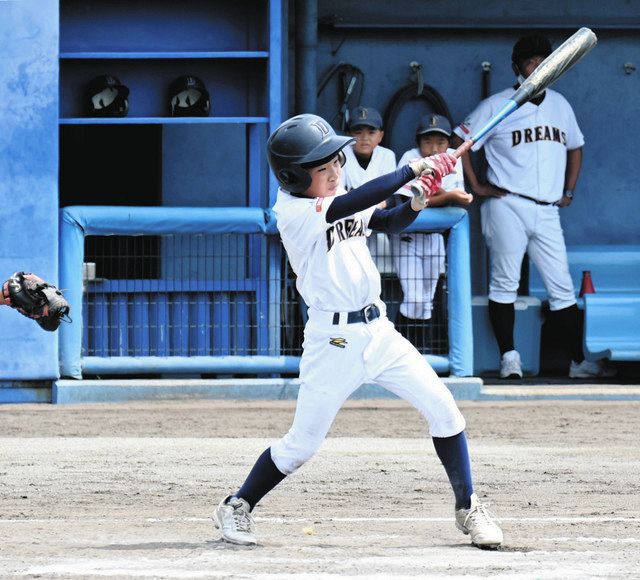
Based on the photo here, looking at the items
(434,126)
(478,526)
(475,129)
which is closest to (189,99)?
(434,126)

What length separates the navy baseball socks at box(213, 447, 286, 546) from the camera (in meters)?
5.38

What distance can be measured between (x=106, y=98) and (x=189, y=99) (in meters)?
0.56

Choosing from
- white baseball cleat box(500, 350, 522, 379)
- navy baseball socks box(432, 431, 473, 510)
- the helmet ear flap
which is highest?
the helmet ear flap

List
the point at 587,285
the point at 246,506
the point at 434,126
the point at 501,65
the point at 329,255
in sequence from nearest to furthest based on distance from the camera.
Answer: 1. the point at 329,255
2. the point at 246,506
3. the point at 434,126
4. the point at 587,285
5. the point at 501,65

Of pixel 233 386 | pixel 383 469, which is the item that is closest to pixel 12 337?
pixel 233 386

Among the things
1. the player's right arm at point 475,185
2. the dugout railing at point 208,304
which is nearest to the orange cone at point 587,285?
the player's right arm at point 475,185

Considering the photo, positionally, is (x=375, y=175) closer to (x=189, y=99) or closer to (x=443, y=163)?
(x=189, y=99)

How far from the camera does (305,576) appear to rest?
15.3 feet

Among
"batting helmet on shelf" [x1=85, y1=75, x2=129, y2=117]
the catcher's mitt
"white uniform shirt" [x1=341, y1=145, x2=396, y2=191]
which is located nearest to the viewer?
the catcher's mitt

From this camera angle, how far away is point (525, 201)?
11.0 meters

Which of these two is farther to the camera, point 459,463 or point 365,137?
point 365,137

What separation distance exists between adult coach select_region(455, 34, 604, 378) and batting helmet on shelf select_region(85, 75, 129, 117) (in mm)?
2425

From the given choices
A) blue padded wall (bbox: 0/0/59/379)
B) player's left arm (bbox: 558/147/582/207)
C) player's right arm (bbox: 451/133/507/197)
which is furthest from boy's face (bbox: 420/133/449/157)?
blue padded wall (bbox: 0/0/59/379)

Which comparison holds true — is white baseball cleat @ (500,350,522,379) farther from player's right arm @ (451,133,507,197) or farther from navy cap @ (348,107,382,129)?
navy cap @ (348,107,382,129)
